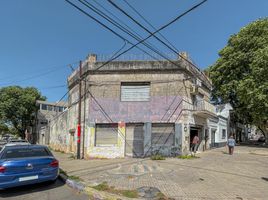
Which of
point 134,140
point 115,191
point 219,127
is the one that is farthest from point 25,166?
point 219,127

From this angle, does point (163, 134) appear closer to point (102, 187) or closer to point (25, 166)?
point (102, 187)

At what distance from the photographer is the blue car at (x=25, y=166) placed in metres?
7.21

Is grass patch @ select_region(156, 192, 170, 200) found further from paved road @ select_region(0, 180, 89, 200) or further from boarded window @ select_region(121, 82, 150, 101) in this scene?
boarded window @ select_region(121, 82, 150, 101)

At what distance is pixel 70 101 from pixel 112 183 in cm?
1392

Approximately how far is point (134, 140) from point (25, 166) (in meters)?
9.45

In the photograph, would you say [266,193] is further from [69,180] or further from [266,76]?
[266,76]

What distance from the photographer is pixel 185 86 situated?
16.8m

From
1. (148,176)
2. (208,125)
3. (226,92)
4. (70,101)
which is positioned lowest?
(148,176)

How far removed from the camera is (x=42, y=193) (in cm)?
754

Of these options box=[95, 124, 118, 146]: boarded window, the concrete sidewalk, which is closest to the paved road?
the concrete sidewalk

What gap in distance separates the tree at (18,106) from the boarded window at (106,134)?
3341cm

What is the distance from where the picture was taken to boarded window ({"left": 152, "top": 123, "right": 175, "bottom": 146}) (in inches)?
633

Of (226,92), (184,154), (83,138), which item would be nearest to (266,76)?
(226,92)

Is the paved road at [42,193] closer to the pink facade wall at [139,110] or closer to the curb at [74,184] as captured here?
the curb at [74,184]
